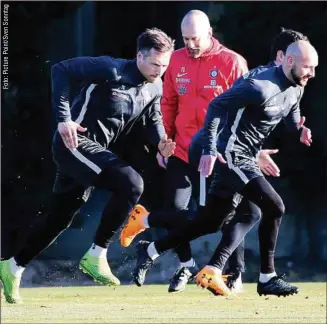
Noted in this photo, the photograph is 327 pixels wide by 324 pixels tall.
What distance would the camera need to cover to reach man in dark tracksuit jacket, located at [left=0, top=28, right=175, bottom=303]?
9.86 m

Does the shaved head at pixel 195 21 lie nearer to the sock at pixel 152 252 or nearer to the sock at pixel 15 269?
the sock at pixel 152 252

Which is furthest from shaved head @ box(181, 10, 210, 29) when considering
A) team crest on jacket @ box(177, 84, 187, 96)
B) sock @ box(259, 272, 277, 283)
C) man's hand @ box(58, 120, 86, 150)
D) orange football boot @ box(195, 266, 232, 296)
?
sock @ box(259, 272, 277, 283)

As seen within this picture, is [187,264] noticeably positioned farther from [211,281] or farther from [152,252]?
[211,281]

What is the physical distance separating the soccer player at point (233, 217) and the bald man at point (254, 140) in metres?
0.14

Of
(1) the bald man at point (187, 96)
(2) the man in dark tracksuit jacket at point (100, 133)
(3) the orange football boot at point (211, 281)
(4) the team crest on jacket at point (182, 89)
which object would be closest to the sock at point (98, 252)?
(2) the man in dark tracksuit jacket at point (100, 133)

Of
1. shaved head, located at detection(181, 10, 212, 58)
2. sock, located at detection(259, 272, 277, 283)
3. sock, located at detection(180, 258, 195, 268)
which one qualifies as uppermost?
shaved head, located at detection(181, 10, 212, 58)

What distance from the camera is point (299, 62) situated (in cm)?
984

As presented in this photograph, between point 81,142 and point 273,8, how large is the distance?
403 cm

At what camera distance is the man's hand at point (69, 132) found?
984cm

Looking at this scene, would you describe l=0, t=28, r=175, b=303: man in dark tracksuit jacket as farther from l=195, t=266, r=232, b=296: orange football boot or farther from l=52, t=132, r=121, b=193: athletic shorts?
l=195, t=266, r=232, b=296: orange football boot

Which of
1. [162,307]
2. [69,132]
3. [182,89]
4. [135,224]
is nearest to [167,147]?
[69,132]

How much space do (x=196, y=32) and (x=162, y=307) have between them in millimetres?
2008

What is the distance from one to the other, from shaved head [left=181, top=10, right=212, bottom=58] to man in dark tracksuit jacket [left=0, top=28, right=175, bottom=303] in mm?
709

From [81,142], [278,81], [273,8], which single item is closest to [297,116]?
[278,81]
